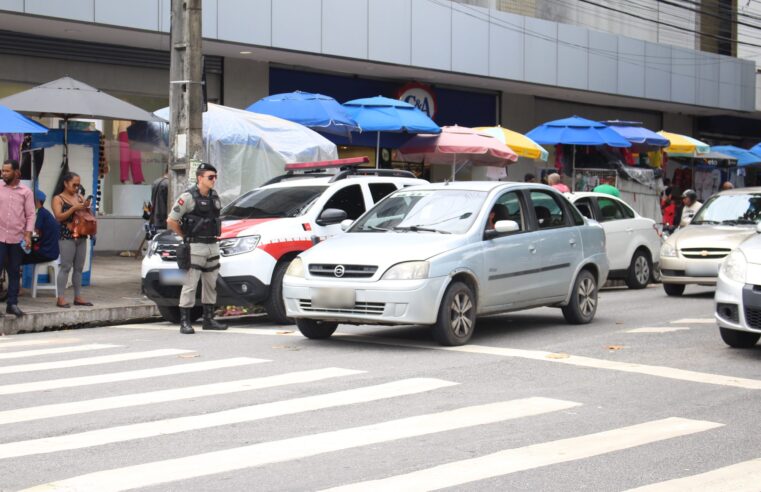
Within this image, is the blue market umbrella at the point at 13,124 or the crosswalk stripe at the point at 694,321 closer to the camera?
the crosswalk stripe at the point at 694,321

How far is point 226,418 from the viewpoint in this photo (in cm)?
776

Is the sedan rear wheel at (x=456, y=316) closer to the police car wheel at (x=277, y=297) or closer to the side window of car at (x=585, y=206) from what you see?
the police car wheel at (x=277, y=297)

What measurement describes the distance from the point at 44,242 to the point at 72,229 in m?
0.44

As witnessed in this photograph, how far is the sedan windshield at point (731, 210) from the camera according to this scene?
17359 mm

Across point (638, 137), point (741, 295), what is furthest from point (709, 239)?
point (638, 137)

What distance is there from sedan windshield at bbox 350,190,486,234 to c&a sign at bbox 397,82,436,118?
649 inches

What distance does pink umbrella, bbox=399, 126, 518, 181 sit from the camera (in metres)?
22.8

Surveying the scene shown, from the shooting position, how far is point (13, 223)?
514 inches

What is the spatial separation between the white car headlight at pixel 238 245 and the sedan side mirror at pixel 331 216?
2.83ft

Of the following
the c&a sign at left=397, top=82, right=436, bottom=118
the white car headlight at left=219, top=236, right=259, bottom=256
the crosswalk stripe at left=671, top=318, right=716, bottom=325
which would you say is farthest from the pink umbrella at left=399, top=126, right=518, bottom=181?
the white car headlight at left=219, top=236, right=259, bottom=256

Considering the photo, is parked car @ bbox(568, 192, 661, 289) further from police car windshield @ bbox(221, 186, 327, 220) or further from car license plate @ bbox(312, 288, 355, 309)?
car license plate @ bbox(312, 288, 355, 309)

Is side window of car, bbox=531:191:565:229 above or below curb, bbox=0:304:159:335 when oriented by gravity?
above

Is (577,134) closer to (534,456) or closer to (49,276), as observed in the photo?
(49,276)

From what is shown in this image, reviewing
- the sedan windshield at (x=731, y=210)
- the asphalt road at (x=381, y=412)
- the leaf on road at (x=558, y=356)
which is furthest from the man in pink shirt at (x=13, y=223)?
the sedan windshield at (x=731, y=210)
